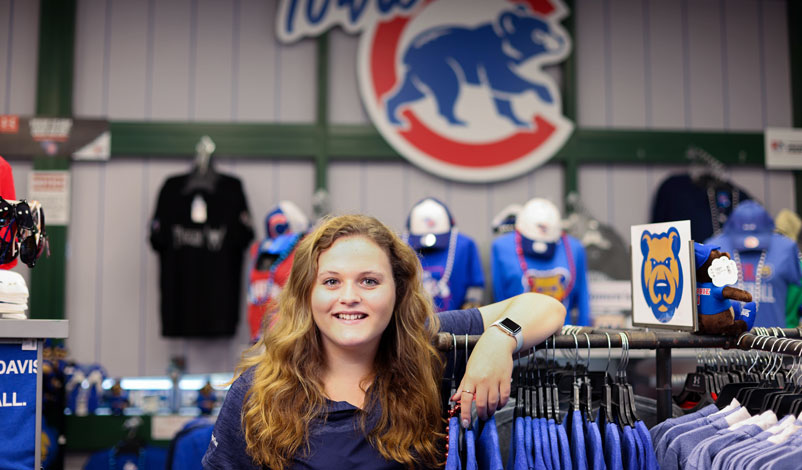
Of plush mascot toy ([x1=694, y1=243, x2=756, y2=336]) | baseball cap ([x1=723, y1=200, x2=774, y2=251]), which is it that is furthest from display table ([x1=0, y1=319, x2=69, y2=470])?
baseball cap ([x1=723, y1=200, x2=774, y2=251])

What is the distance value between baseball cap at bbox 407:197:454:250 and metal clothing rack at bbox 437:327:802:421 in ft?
7.18

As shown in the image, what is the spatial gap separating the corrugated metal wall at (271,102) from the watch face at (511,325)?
9.94ft

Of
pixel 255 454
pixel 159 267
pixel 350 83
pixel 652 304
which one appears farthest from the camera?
pixel 350 83

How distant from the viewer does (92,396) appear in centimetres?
417

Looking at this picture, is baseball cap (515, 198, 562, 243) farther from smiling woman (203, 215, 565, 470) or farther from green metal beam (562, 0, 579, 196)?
smiling woman (203, 215, 565, 470)

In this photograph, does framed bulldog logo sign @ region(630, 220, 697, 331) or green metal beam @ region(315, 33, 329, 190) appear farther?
green metal beam @ region(315, 33, 329, 190)

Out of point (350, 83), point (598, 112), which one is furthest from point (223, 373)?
point (598, 112)

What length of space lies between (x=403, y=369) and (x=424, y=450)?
180 millimetres

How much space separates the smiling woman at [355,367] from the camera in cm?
152

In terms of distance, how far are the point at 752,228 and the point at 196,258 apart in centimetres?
321

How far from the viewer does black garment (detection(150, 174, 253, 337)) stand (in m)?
4.38

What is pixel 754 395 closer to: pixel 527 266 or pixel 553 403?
pixel 553 403

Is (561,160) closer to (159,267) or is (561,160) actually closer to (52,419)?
(159,267)

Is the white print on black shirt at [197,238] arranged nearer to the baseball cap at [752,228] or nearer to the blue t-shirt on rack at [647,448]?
the baseball cap at [752,228]
